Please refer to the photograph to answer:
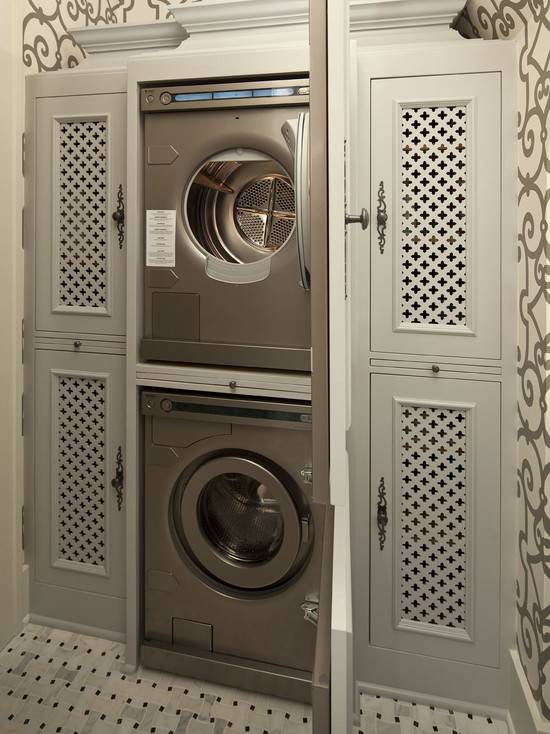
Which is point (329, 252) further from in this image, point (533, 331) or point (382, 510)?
point (382, 510)

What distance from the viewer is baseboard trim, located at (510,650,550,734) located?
145cm

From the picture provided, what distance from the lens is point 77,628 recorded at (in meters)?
2.10

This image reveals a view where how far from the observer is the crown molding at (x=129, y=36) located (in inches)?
76.1

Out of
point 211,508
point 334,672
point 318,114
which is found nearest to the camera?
point 334,672

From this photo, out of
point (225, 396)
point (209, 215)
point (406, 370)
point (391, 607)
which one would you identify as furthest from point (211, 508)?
point (209, 215)

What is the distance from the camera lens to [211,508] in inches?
77.3

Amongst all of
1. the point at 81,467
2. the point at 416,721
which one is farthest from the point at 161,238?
the point at 416,721

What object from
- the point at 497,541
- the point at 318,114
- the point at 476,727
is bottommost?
the point at 476,727

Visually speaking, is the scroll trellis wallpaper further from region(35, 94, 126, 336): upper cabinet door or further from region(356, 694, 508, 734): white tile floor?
region(35, 94, 126, 336): upper cabinet door

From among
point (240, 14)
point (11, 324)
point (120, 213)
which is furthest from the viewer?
point (11, 324)

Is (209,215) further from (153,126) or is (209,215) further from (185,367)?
(185,367)

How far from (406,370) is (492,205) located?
21.1 inches

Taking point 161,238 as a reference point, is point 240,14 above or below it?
above

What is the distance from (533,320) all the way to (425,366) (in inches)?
13.3
